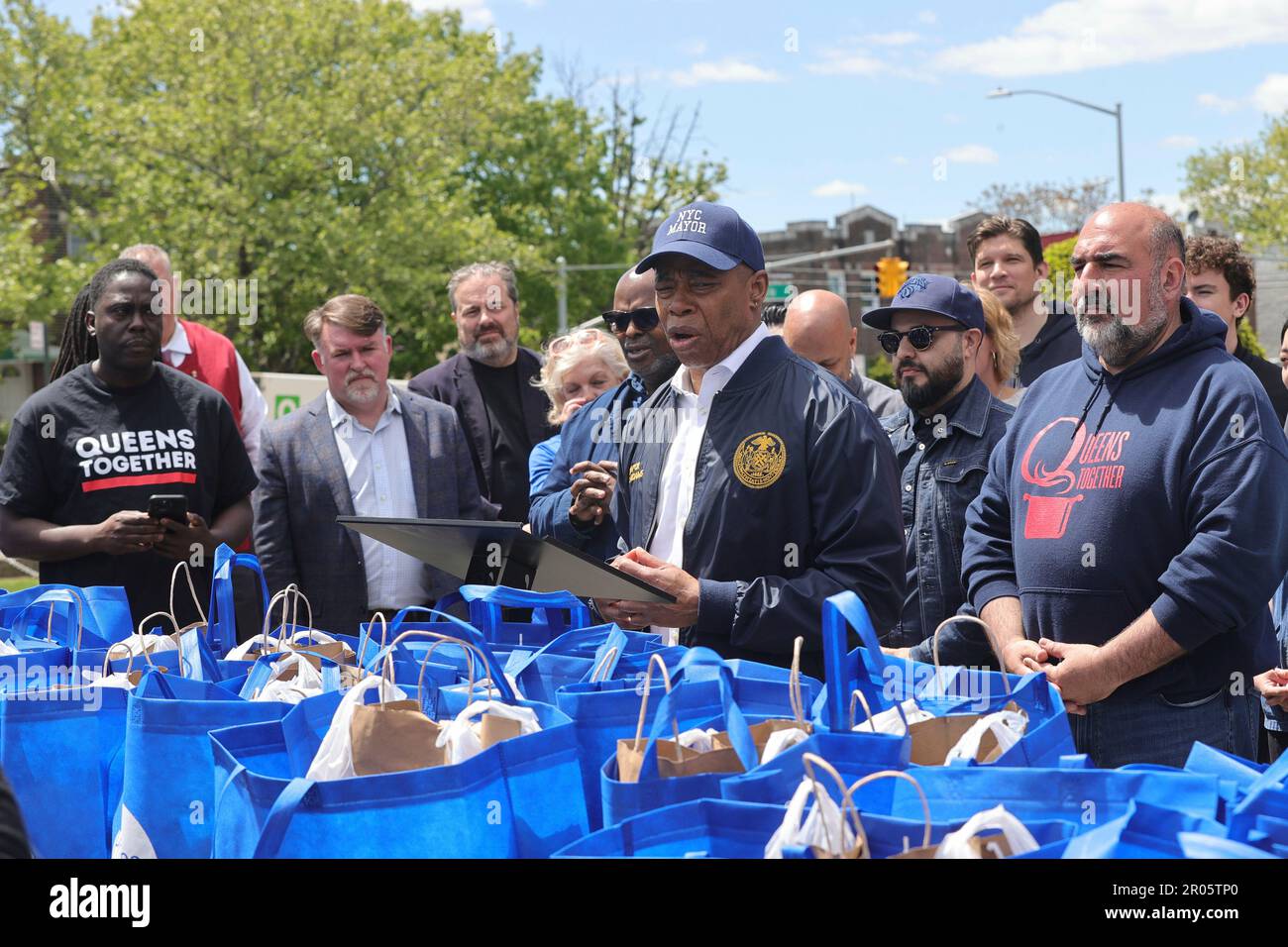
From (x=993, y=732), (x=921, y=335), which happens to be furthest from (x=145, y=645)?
(x=921, y=335)

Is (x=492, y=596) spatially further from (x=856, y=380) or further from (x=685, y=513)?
(x=856, y=380)

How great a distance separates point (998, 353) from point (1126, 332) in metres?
1.55

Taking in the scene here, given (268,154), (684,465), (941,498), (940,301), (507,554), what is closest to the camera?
(507,554)

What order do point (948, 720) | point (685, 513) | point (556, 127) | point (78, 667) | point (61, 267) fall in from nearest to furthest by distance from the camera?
point (948, 720), point (78, 667), point (685, 513), point (61, 267), point (556, 127)

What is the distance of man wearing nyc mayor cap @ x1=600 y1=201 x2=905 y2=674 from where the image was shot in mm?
3076

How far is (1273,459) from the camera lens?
9.29 feet

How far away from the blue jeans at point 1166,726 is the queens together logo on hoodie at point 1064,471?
0.41 meters

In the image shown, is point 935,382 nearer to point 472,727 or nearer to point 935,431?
point 935,431

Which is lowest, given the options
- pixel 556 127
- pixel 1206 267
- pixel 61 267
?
pixel 1206 267

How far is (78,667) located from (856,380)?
139 inches

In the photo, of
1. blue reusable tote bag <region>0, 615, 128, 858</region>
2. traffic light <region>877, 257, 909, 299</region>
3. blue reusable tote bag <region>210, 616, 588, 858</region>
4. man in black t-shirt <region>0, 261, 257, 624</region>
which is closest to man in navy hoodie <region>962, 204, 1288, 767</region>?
blue reusable tote bag <region>210, 616, 588, 858</region>

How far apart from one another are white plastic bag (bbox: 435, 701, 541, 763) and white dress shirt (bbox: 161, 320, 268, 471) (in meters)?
3.47

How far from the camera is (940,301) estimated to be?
4250 millimetres
